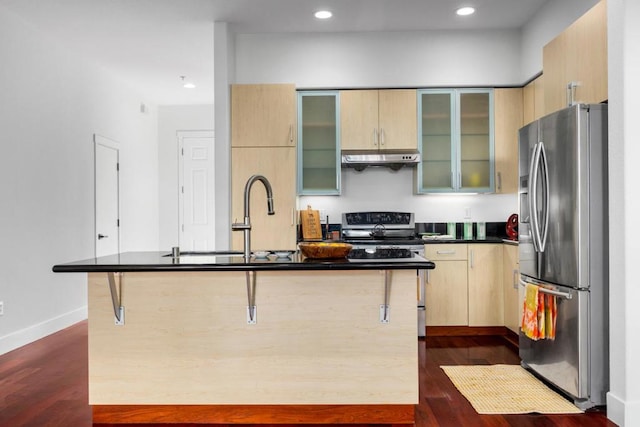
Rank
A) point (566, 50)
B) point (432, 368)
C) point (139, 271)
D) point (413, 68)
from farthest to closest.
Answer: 1. point (413, 68)
2. point (432, 368)
3. point (566, 50)
4. point (139, 271)

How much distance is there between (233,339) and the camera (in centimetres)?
274

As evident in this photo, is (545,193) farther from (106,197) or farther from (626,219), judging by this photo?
(106,197)

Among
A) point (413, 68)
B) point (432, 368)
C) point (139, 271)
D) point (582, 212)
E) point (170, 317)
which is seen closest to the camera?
point (139, 271)

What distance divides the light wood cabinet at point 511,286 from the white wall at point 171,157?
4.96m

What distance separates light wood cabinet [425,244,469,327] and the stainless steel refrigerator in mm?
1481

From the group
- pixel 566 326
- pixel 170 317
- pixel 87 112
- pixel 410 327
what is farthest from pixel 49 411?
pixel 87 112

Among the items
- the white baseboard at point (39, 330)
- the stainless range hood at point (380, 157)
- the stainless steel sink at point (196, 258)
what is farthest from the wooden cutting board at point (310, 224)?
the white baseboard at point (39, 330)

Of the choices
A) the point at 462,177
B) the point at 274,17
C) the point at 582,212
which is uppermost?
the point at 274,17

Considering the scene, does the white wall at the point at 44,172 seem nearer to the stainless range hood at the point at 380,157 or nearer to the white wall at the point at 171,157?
the white wall at the point at 171,157

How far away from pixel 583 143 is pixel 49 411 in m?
3.50

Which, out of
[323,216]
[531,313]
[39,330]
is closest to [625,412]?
[531,313]

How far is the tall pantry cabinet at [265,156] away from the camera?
4715 mm

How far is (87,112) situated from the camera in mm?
5738

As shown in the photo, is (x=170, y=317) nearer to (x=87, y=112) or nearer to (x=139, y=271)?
(x=139, y=271)
